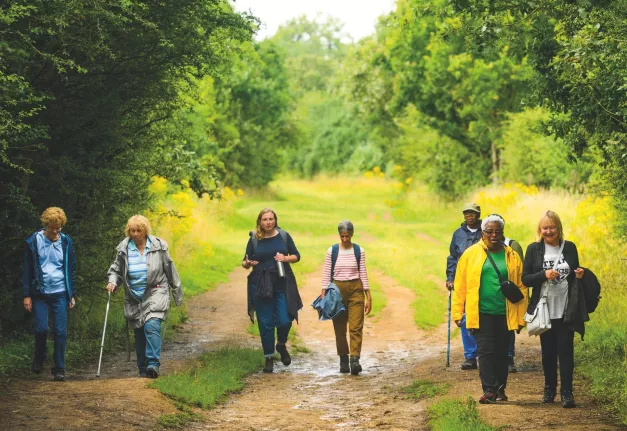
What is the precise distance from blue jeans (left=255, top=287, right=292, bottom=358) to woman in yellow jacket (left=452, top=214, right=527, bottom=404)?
374 centimetres

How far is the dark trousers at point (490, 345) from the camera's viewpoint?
9438 millimetres

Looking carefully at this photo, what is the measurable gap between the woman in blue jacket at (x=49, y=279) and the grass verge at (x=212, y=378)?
4.28 ft

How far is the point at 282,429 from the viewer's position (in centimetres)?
889

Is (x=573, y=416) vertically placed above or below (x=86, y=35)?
below

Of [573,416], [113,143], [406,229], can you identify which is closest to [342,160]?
[406,229]

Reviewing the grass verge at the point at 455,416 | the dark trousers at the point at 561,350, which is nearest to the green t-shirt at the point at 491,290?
the dark trousers at the point at 561,350

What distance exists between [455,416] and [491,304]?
1267 millimetres

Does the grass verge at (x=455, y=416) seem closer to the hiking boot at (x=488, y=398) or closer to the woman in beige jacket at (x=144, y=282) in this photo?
the hiking boot at (x=488, y=398)

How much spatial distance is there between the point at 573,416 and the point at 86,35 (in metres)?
7.38

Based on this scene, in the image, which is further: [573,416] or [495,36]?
[495,36]

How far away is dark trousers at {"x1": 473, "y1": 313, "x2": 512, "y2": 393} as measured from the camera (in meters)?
9.44

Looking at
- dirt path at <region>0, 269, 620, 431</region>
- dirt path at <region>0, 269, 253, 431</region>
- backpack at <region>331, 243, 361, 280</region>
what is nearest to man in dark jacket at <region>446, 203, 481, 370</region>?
dirt path at <region>0, 269, 620, 431</region>

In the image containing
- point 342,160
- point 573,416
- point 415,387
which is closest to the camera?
point 573,416

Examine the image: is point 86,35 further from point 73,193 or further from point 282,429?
point 282,429
